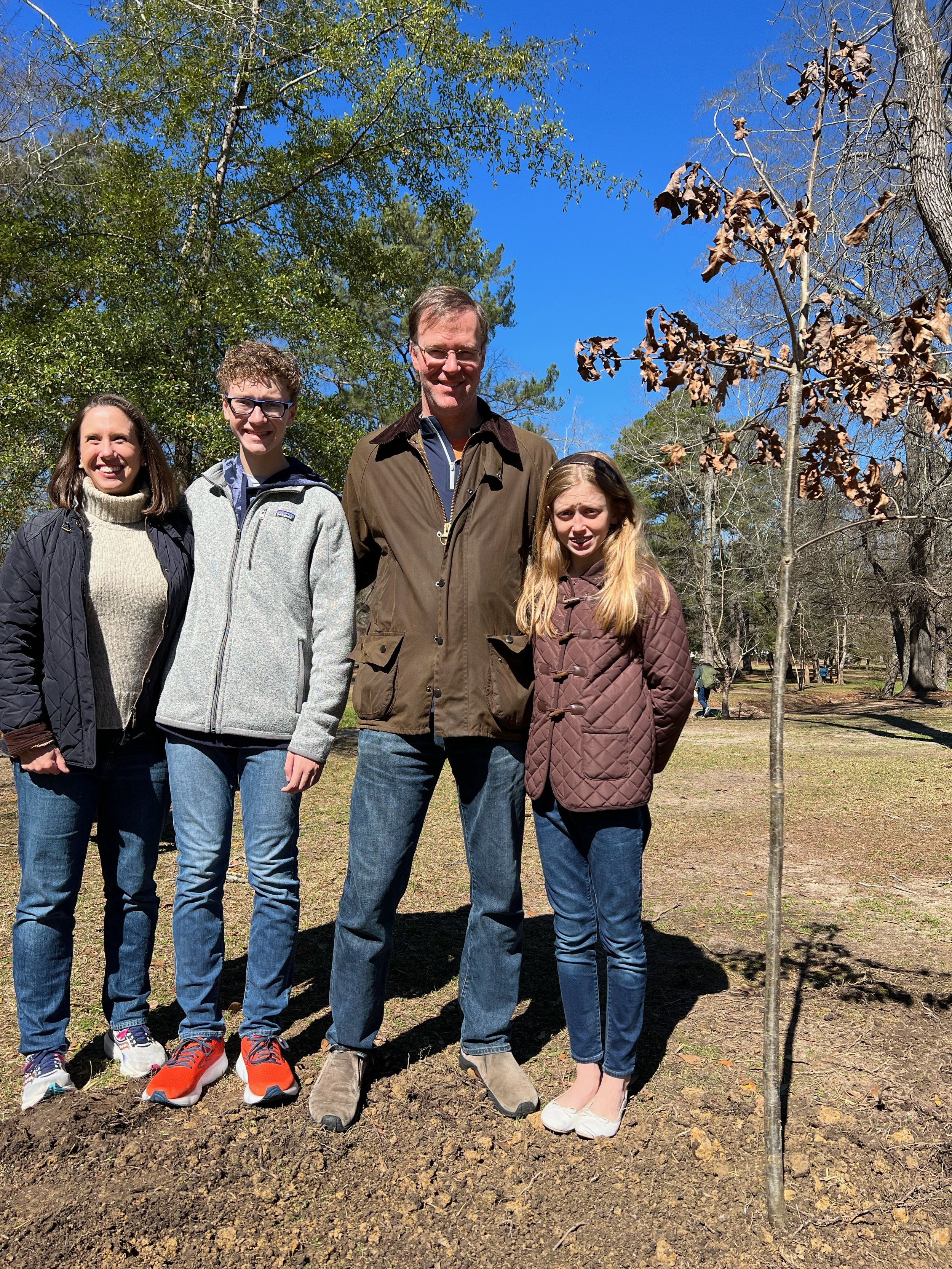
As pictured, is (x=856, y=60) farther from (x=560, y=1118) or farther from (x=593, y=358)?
(x=560, y=1118)

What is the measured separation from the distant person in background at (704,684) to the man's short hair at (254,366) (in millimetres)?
15504

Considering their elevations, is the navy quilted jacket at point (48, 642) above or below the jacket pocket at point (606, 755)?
above

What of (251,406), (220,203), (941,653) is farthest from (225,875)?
(941,653)

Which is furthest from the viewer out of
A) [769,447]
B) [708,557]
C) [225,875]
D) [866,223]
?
[708,557]

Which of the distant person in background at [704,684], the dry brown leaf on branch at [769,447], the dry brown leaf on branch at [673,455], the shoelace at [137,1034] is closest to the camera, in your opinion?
the dry brown leaf on branch at [673,455]

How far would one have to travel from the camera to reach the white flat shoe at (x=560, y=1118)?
252 centimetres

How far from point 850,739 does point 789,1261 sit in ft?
38.3

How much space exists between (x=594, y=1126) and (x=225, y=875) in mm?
1308

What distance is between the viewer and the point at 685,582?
2723 centimetres

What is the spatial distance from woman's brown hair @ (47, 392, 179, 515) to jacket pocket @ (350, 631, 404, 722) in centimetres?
87

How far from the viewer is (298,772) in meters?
2.66

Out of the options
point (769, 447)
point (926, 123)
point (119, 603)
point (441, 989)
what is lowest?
point (441, 989)

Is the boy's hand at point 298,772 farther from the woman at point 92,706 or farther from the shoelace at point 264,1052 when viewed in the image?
the shoelace at point 264,1052

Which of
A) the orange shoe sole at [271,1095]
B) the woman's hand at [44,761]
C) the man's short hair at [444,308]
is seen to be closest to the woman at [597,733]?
the man's short hair at [444,308]
